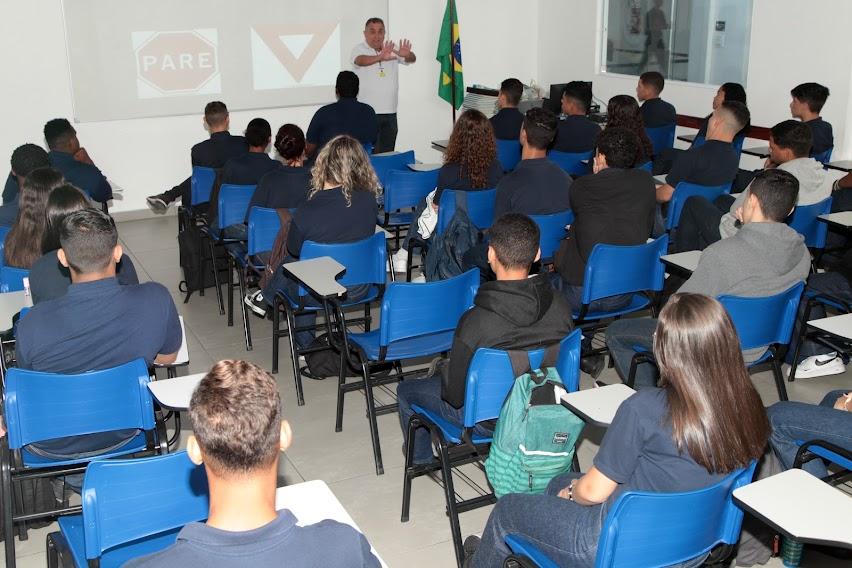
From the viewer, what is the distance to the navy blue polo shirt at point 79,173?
20.1 feet

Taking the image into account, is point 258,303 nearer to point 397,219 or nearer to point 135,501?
point 397,219

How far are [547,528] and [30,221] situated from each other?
285cm

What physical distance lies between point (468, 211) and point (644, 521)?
3480mm

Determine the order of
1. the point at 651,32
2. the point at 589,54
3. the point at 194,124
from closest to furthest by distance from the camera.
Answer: the point at 194,124 → the point at 651,32 → the point at 589,54

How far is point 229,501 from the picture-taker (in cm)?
161

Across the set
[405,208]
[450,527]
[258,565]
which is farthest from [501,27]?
[258,565]

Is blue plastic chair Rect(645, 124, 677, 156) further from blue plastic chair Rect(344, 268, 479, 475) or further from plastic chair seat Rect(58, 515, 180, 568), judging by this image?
plastic chair seat Rect(58, 515, 180, 568)

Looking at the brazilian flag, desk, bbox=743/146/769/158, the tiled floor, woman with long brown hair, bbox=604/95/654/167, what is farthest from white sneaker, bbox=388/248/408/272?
the brazilian flag

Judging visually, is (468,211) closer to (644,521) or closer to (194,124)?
(644,521)

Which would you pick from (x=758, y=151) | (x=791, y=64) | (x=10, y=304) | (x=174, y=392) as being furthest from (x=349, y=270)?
(x=791, y=64)

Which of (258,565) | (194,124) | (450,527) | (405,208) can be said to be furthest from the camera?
(194,124)

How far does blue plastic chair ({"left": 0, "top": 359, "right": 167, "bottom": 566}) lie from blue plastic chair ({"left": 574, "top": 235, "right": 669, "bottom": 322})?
84.6 inches

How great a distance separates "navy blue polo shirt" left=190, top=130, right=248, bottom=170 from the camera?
661 cm

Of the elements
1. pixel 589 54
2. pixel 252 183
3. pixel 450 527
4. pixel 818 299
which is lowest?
pixel 450 527
